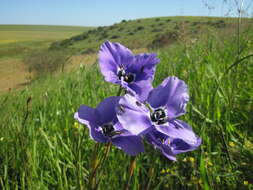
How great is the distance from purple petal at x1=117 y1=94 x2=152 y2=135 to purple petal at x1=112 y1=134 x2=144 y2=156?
0.06m

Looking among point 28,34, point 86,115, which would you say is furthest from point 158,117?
point 28,34

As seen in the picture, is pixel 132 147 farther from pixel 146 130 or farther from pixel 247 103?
pixel 247 103

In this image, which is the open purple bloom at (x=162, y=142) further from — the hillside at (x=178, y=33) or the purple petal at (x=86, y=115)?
the hillside at (x=178, y=33)

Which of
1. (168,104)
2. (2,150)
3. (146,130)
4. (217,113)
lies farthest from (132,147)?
(2,150)

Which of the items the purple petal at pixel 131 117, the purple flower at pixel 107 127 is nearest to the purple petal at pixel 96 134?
the purple flower at pixel 107 127

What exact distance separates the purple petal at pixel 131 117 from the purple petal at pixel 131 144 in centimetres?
6

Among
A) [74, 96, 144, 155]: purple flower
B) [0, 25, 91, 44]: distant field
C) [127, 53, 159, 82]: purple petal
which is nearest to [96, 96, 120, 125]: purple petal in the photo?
[74, 96, 144, 155]: purple flower

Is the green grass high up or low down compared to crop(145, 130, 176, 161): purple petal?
down

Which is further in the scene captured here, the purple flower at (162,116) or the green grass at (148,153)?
the green grass at (148,153)

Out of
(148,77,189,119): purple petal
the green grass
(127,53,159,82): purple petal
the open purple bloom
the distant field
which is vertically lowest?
the green grass

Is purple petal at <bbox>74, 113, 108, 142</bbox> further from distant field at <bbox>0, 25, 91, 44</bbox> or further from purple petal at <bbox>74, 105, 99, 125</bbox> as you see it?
distant field at <bbox>0, 25, 91, 44</bbox>

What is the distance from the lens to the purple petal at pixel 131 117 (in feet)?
2.17

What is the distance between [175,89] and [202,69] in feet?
6.83

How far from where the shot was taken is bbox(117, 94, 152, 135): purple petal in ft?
2.17
